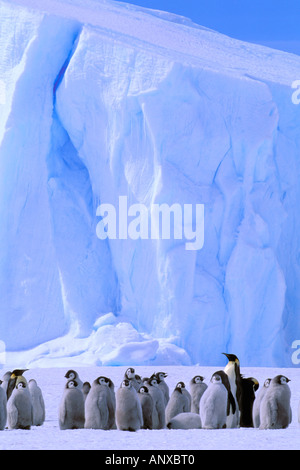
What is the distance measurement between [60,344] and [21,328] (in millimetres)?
656

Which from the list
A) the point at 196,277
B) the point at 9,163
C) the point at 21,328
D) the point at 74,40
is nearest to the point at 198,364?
the point at 196,277

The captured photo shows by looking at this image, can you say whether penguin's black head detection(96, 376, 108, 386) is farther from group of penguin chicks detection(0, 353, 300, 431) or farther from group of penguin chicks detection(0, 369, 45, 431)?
group of penguin chicks detection(0, 369, 45, 431)

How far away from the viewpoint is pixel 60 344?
11656 mm

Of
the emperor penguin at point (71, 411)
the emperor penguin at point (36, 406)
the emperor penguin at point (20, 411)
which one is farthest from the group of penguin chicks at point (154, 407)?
the emperor penguin at point (36, 406)

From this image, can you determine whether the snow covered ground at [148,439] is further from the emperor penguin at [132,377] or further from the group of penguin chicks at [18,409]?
the emperor penguin at [132,377]

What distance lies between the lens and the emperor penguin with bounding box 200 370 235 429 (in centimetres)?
618

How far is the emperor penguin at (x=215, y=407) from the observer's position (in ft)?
20.3

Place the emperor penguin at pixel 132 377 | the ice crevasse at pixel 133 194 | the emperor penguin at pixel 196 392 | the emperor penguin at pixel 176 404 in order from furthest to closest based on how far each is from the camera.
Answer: the ice crevasse at pixel 133 194 < the emperor penguin at pixel 196 392 < the emperor penguin at pixel 176 404 < the emperor penguin at pixel 132 377

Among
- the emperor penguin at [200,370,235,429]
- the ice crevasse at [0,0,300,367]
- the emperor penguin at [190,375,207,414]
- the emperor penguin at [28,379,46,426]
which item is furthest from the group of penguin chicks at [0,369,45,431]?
the ice crevasse at [0,0,300,367]

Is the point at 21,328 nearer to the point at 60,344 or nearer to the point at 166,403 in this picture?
the point at 60,344

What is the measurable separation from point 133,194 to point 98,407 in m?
6.15

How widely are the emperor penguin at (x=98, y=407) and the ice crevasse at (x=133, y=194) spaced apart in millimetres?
5274

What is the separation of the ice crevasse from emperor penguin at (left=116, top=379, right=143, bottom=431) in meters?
5.34

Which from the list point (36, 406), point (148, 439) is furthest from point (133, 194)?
point (148, 439)
